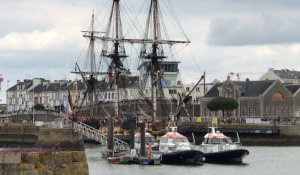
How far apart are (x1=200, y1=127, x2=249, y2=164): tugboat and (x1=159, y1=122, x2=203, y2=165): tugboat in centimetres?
172

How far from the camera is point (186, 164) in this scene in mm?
78750

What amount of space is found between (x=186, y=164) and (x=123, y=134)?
34809 mm

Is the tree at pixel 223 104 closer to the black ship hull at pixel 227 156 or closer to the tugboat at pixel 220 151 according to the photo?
the tugboat at pixel 220 151

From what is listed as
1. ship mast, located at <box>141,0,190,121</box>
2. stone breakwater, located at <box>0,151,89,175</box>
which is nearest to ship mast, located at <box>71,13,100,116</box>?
ship mast, located at <box>141,0,190,121</box>

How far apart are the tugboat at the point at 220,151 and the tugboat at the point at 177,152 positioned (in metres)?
1.72

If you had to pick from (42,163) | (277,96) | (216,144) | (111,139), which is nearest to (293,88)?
(277,96)

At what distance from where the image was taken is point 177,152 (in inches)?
3108

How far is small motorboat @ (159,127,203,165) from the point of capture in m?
78.5

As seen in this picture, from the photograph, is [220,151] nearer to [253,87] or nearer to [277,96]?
[277,96]

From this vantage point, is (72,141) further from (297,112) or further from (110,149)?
(297,112)

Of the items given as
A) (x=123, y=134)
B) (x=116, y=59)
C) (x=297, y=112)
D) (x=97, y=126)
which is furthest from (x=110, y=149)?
(x=297, y=112)

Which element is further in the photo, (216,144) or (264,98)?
(264,98)

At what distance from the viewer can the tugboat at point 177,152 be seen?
258 ft

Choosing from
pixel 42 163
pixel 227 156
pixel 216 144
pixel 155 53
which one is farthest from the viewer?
pixel 155 53
